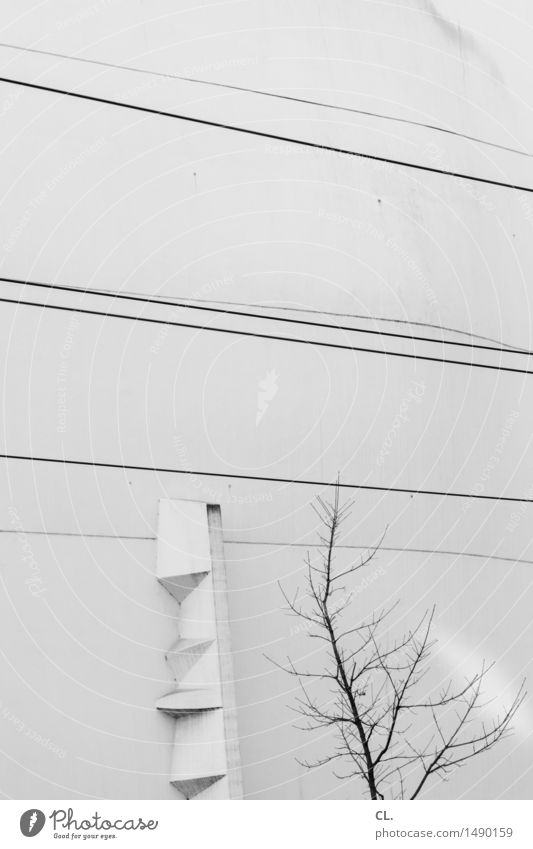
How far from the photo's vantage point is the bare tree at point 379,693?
10375 mm

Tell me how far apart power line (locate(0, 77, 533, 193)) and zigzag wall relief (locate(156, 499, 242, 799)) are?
321 centimetres

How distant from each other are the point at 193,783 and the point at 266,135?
5354mm

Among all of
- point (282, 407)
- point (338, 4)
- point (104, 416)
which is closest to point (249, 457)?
point (282, 407)

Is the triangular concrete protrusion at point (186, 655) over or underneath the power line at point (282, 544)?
underneath

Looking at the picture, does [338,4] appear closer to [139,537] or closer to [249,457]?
[249,457]

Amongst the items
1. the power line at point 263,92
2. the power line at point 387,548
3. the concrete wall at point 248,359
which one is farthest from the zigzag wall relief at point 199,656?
the power line at point 263,92

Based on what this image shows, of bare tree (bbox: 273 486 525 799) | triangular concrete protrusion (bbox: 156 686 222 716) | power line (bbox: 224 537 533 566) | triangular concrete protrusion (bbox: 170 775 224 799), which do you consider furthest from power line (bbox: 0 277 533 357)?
triangular concrete protrusion (bbox: 170 775 224 799)

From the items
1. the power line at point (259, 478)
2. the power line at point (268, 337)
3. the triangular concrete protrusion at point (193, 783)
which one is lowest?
the triangular concrete protrusion at point (193, 783)

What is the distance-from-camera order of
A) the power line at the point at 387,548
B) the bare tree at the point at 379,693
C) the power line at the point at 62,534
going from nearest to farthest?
the power line at the point at 62,534
the bare tree at the point at 379,693
the power line at the point at 387,548

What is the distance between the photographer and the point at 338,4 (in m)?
11.9

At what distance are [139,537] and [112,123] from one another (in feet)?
10.9

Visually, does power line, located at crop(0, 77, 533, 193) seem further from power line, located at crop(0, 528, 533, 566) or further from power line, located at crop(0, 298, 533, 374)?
power line, located at crop(0, 528, 533, 566)

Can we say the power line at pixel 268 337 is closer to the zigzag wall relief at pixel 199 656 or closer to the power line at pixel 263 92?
the zigzag wall relief at pixel 199 656

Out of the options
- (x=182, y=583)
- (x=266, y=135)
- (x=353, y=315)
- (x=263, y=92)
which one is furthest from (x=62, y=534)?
(x=263, y=92)
